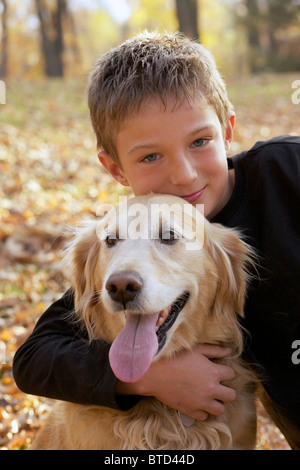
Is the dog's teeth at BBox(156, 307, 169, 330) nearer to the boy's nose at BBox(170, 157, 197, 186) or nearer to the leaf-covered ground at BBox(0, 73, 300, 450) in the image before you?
the boy's nose at BBox(170, 157, 197, 186)

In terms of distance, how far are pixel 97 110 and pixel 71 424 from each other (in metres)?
1.60

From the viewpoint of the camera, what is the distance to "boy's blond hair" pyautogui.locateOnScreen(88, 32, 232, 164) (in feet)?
8.56

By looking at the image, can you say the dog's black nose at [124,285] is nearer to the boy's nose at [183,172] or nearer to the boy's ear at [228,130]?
the boy's nose at [183,172]

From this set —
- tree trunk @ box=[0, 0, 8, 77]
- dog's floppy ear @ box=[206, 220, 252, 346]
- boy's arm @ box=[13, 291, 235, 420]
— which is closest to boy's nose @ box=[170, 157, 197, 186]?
dog's floppy ear @ box=[206, 220, 252, 346]

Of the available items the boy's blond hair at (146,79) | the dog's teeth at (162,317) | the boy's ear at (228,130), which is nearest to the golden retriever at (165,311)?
the dog's teeth at (162,317)

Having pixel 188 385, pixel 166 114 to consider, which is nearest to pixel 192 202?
pixel 166 114

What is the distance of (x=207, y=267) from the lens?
2514 mm

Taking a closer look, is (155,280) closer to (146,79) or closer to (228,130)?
(146,79)

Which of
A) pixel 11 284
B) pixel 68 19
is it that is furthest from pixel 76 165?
pixel 68 19

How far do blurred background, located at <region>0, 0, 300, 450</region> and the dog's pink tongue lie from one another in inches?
45.1

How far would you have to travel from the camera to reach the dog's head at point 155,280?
220cm

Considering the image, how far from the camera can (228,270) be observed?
2.56m

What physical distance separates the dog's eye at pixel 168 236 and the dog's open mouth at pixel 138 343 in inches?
11.7
